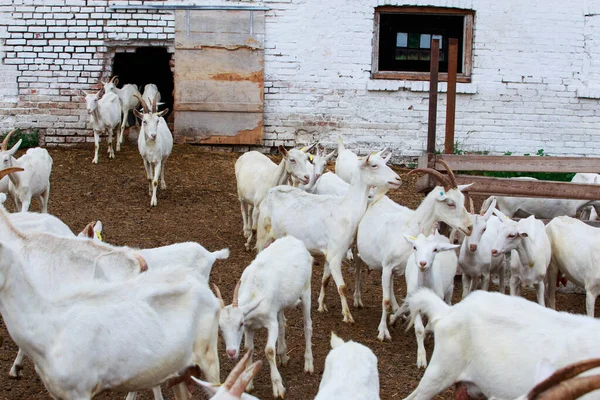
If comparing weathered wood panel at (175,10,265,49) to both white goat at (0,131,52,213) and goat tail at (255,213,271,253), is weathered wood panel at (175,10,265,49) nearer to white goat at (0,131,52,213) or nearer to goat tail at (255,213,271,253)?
white goat at (0,131,52,213)

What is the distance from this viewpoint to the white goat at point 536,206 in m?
11.3

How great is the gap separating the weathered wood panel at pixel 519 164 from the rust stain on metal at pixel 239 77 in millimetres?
6161

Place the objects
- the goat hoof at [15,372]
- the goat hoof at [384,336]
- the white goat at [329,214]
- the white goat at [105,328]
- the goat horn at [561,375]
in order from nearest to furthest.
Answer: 1. the goat horn at [561,375]
2. the white goat at [105,328]
3. the goat hoof at [15,372]
4. the goat hoof at [384,336]
5. the white goat at [329,214]

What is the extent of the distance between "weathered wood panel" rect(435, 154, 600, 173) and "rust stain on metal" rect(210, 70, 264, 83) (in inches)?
243

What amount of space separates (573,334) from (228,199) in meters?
8.87

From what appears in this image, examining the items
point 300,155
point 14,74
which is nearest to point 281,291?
point 300,155

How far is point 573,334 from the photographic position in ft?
16.8

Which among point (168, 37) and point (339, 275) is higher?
point (168, 37)

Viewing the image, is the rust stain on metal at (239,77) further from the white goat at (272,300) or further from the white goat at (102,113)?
the white goat at (272,300)

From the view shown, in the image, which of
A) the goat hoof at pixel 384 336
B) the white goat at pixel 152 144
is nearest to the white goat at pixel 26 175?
the white goat at pixel 152 144

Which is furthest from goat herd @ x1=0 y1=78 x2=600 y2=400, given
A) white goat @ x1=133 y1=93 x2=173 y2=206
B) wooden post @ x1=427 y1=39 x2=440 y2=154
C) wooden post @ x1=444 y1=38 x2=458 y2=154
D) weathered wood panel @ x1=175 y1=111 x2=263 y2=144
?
weathered wood panel @ x1=175 y1=111 x2=263 y2=144

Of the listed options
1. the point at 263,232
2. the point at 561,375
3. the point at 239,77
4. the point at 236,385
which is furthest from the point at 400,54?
the point at 561,375

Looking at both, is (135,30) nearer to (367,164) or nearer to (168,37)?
(168,37)

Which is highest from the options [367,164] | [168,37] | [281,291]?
[168,37]
